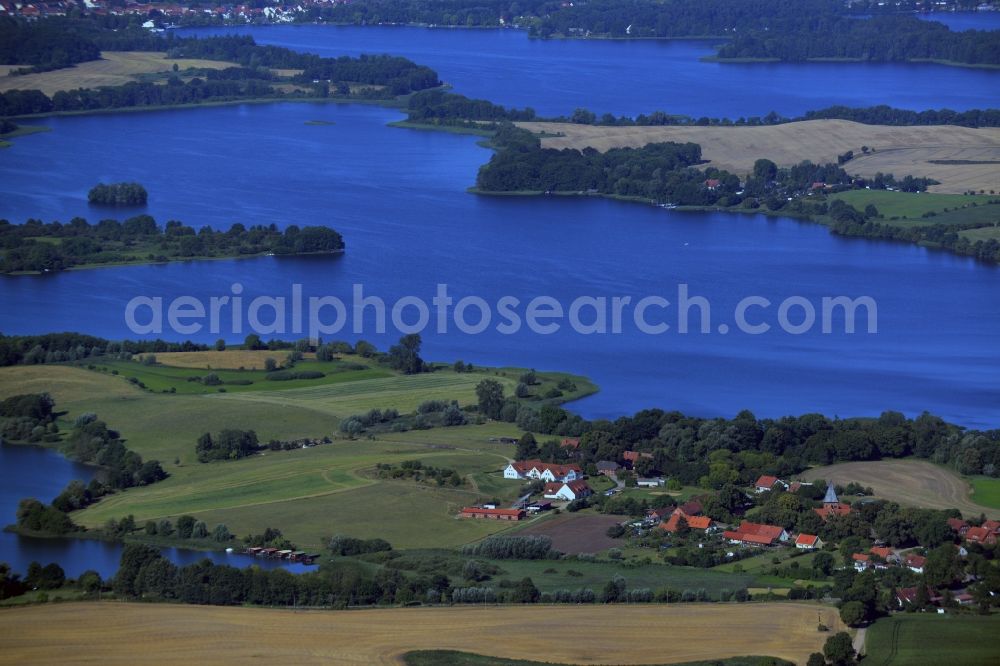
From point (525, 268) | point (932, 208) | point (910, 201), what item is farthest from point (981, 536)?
point (910, 201)

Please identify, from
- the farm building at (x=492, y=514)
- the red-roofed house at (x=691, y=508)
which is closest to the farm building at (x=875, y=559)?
the red-roofed house at (x=691, y=508)

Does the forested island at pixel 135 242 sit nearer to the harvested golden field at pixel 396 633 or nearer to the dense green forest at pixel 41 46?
the harvested golden field at pixel 396 633

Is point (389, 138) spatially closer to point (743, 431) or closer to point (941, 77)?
point (941, 77)

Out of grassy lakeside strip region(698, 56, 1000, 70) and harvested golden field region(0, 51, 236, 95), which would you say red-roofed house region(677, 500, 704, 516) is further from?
grassy lakeside strip region(698, 56, 1000, 70)

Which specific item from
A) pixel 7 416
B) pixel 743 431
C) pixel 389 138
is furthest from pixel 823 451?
pixel 389 138

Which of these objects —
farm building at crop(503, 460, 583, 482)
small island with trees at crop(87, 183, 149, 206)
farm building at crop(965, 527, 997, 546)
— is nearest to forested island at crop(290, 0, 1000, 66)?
small island with trees at crop(87, 183, 149, 206)

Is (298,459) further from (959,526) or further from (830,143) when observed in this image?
(830,143)
